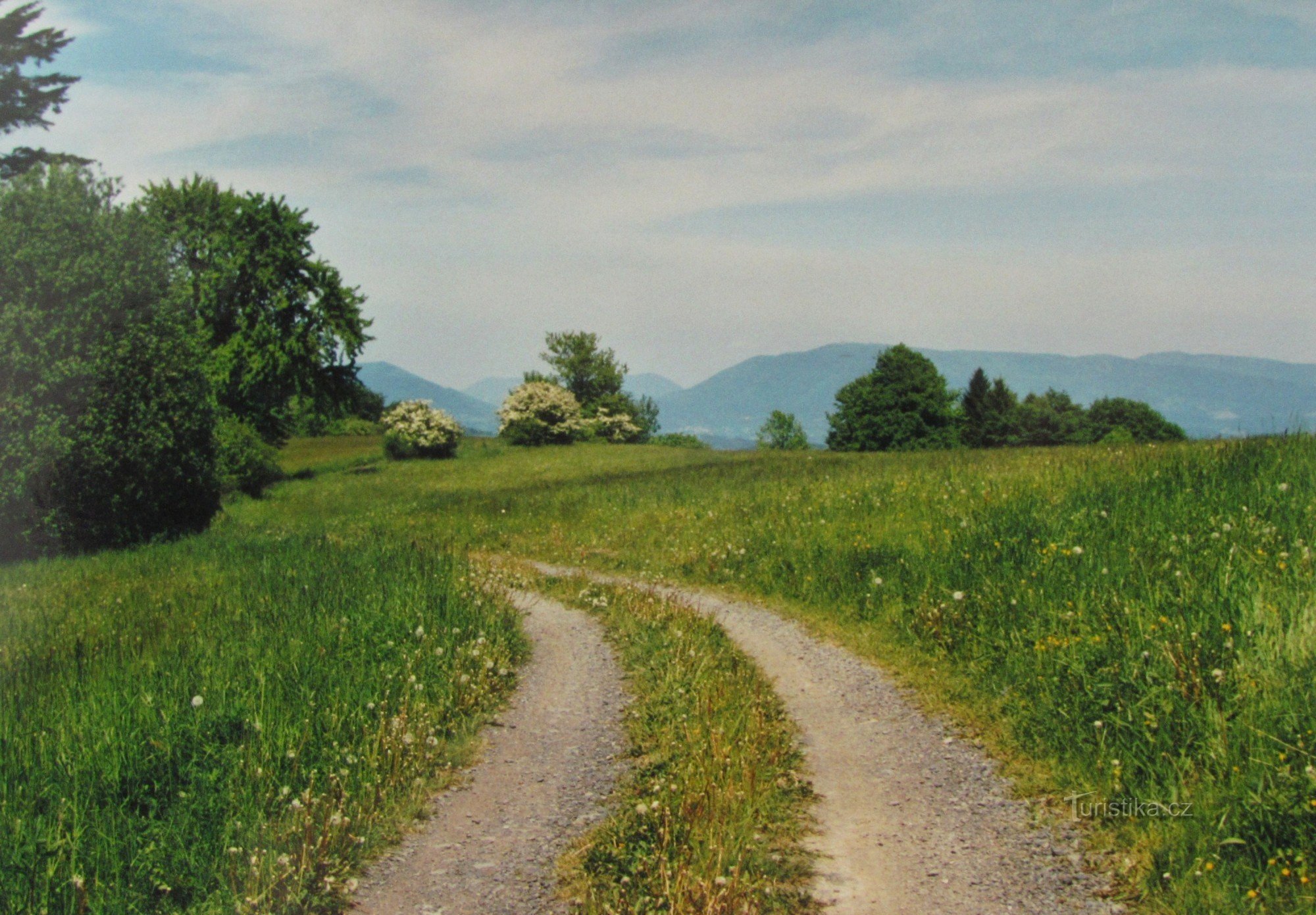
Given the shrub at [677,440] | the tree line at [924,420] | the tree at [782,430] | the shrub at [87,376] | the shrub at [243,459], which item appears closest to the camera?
the shrub at [87,376]

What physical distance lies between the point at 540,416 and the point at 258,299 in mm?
20270

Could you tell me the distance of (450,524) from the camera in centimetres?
2397

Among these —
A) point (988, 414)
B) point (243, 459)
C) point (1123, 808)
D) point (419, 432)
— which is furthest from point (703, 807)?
point (988, 414)

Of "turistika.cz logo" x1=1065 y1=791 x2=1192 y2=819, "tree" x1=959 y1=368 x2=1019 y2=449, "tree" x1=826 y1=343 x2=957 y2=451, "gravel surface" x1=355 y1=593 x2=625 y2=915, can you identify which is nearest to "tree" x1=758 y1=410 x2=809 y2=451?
"tree" x1=959 y1=368 x2=1019 y2=449

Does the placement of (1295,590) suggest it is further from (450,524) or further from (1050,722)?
(450,524)

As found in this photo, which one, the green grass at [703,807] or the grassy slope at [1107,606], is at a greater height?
the grassy slope at [1107,606]

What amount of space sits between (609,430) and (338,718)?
2832 inches

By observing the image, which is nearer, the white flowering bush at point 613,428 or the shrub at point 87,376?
the shrub at point 87,376

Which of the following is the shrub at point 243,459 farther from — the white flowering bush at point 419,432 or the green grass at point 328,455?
the white flowering bush at point 419,432

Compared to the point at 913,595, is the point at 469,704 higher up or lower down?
lower down

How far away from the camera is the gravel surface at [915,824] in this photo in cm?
509

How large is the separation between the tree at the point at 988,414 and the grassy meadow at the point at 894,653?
8926cm

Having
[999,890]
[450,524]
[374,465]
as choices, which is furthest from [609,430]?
[999,890]

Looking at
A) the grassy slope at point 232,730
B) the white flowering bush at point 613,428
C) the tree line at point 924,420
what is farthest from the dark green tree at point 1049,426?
the grassy slope at point 232,730
